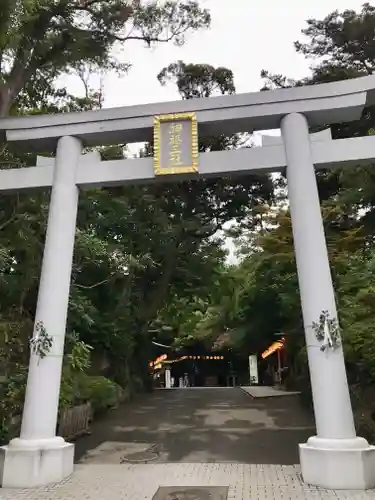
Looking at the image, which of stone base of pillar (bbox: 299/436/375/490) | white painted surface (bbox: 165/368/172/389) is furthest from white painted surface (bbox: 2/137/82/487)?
white painted surface (bbox: 165/368/172/389)

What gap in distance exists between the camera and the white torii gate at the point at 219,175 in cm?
557

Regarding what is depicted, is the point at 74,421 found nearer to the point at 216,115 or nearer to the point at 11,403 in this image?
the point at 11,403

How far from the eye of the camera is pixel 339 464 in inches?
206

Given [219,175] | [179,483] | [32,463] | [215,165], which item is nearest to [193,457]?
[179,483]

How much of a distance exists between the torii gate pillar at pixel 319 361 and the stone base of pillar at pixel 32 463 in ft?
10.4

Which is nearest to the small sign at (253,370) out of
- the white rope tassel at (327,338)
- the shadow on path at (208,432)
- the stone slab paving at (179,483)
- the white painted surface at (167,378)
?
the white painted surface at (167,378)

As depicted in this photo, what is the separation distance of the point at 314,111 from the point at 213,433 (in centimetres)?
644

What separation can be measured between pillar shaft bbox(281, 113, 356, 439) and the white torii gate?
1cm

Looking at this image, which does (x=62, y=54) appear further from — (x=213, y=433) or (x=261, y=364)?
(x=261, y=364)

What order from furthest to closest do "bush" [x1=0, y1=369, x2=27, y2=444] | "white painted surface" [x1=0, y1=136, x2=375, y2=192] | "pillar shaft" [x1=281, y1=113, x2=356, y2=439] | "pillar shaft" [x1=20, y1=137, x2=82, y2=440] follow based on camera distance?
"bush" [x1=0, y1=369, x2=27, y2=444], "white painted surface" [x1=0, y1=136, x2=375, y2=192], "pillar shaft" [x1=20, y1=137, x2=82, y2=440], "pillar shaft" [x1=281, y1=113, x2=356, y2=439]

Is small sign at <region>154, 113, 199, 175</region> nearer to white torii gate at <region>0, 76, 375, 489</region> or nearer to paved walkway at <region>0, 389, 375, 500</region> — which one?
white torii gate at <region>0, 76, 375, 489</region>

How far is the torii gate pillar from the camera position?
5242mm

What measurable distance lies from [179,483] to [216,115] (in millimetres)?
5238

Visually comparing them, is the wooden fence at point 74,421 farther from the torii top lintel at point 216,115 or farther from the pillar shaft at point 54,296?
the torii top lintel at point 216,115
